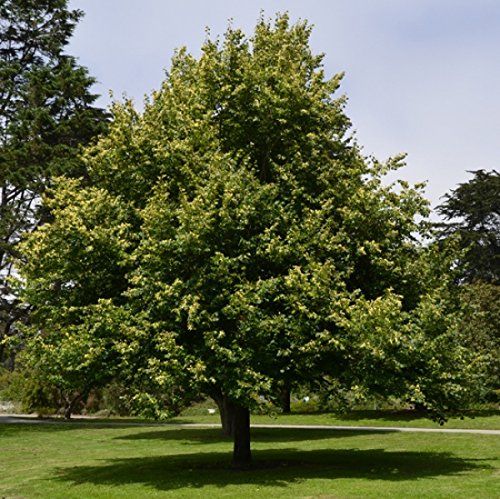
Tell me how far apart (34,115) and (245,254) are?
2993 centimetres

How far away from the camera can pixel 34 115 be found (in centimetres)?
4197

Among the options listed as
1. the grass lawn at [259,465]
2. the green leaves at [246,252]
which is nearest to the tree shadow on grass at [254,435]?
the grass lawn at [259,465]

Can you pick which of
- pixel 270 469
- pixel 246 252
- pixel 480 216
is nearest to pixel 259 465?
pixel 270 469

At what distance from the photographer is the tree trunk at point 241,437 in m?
19.5

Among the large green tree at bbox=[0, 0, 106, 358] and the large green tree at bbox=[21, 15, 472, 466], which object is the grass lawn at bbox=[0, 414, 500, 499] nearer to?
the large green tree at bbox=[21, 15, 472, 466]

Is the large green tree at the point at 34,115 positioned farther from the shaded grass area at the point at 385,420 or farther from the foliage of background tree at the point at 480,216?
the foliage of background tree at the point at 480,216

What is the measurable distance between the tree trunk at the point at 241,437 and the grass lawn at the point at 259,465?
1.35 ft

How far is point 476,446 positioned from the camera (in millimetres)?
24453

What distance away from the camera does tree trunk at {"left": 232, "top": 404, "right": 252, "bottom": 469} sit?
63.9ft

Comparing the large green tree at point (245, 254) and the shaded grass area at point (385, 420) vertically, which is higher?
the large green tree at point (245, 254)

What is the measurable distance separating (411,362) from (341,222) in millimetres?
4562

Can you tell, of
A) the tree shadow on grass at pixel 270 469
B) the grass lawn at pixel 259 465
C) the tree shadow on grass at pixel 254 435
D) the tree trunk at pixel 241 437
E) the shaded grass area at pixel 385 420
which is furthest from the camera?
the shaded grass area at pixel 385 420

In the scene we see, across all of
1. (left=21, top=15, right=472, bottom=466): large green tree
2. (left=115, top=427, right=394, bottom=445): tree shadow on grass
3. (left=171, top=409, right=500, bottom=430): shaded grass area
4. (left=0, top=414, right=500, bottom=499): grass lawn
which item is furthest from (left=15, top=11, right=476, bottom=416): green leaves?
(left=171, top=409, right=500, bottom=430): shaded grass area

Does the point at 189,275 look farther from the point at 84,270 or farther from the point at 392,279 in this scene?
the point at 392,279
